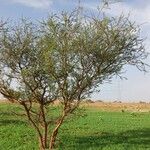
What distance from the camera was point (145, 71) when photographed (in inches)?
916

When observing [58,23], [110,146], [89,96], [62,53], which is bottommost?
Answer: [110,146]

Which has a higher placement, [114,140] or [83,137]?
[83,137]

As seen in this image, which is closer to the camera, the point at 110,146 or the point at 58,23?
the point at 58,23

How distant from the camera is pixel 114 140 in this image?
94.0 feet

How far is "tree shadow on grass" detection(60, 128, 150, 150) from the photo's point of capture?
2591 cm

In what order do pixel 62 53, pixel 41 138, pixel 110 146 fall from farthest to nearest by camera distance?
pixel 110 146 → pixel 41 138 → pixel 62 53

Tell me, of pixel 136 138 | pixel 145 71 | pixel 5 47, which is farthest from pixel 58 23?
pixel 136 138

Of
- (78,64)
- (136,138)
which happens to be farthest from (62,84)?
(136,138)

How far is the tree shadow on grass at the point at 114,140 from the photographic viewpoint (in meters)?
25.9

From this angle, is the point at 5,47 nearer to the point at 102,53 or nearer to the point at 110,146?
the point at 102,53

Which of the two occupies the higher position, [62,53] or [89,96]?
[62,53]

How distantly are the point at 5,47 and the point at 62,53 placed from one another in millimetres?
2886

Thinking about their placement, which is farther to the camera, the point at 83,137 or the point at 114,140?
the point at 83,137

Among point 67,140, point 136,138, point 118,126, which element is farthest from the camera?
point 118,126
